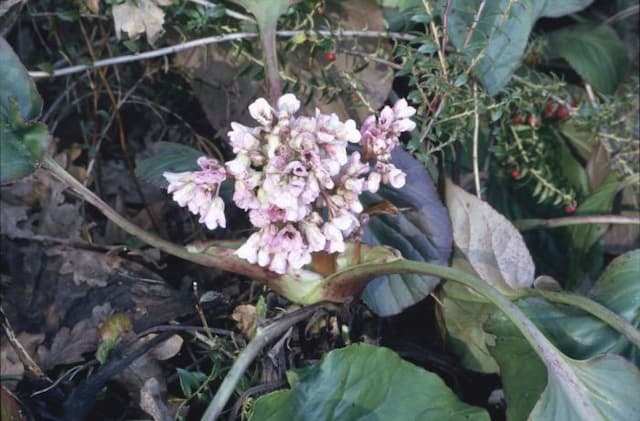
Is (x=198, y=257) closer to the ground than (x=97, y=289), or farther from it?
farther from it

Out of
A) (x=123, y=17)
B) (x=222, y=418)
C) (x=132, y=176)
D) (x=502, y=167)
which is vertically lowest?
(x=222, y=418)

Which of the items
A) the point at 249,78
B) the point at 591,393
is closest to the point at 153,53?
the point at 249,78

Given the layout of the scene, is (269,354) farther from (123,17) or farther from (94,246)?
(123,17)

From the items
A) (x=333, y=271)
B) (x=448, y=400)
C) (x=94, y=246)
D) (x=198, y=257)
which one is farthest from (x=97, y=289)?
(x=448, y=400)

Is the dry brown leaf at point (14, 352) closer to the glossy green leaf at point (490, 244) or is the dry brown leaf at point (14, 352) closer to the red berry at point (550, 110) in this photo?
the glossy green leaf at point (490, 244)

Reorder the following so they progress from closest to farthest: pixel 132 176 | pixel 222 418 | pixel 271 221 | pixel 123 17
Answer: pixel 271 221 → pixel 222 418 → pixel 123 17 → pixel 132 176

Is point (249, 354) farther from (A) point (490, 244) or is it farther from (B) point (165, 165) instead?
(A) point (490, 244)

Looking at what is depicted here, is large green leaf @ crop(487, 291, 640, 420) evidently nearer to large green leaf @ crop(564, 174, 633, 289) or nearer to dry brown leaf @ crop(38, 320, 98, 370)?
large green leaf @ crop(564, 174, 633, 289)

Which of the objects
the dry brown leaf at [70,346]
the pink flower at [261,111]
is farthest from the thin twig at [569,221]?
the dry brown leaf at [70,346]
